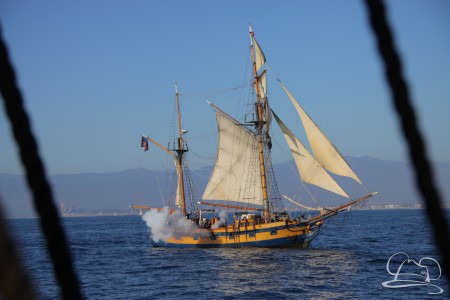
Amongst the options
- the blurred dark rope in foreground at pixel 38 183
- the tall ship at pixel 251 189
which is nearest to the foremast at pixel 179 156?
the tall ship at pixel 251 189

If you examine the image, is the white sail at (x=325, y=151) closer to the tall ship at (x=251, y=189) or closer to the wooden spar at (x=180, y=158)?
the tall ship at (x=251, y=189)

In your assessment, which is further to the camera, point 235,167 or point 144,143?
point 144,143

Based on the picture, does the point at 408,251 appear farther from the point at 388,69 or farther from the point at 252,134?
the point at 388,69

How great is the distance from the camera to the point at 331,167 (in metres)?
47.1

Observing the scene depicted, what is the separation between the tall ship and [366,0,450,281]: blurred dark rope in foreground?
1825 inches

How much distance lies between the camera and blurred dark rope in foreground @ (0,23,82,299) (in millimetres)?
1439

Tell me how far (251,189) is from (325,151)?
1100 centimetres

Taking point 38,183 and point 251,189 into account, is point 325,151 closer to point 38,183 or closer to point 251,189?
point 251,189

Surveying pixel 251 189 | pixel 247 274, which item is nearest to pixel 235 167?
pixel 251 189

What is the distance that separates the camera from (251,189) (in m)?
56.3

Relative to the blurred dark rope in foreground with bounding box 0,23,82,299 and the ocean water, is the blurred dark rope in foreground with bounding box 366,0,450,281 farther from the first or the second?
the ocean water

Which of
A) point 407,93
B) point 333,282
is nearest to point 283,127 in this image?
point 333,282

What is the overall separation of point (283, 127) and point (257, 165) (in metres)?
4.60

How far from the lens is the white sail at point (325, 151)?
4606 cm
